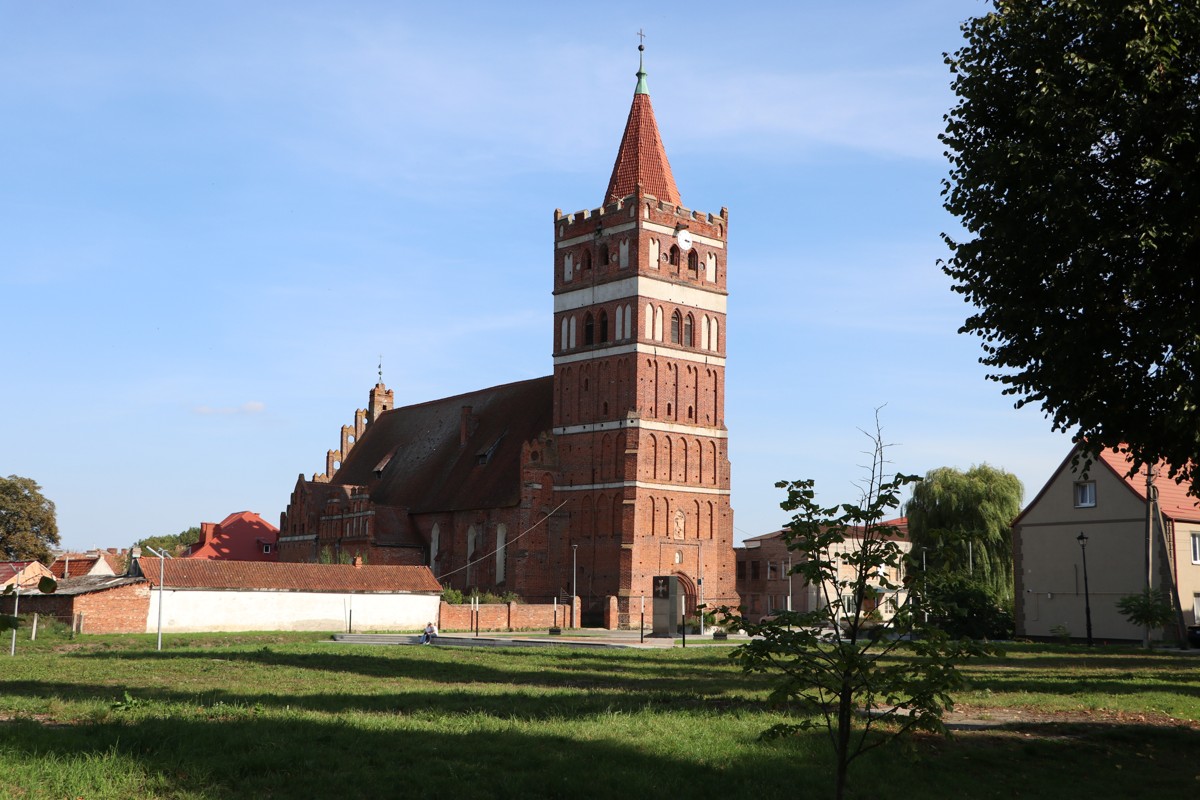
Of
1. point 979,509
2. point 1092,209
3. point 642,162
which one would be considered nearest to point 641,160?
point 642,162

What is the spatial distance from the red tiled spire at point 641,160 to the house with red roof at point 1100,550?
28.0m

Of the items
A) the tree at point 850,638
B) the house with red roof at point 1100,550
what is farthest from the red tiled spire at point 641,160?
the tree at point 850,638

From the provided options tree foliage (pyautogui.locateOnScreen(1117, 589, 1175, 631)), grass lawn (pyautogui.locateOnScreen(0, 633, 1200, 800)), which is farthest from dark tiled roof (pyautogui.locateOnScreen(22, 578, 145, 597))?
tree foliage (pyautogui.locateOnScreen(1117, 589, 1175, 631))

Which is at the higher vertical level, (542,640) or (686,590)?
(686,590)

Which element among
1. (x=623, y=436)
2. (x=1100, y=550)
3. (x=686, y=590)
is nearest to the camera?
(x=1100, y=550)

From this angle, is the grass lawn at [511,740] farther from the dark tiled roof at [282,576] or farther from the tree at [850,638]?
the dark tiled roof at [282,576]

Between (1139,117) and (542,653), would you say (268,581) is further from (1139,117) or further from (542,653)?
(1139,117)

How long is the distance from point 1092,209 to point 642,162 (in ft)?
172

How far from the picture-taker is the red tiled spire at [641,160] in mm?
69750

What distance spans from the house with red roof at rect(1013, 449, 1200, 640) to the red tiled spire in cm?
2802

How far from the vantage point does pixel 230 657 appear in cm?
3075

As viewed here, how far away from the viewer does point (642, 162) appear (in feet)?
231

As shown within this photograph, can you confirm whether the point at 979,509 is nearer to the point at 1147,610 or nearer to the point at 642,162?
the point at 1147,610

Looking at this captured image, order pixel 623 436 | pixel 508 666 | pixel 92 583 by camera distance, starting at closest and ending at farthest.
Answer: pixel 508 666 < pixel 92 583 < pixel 623 436
